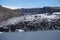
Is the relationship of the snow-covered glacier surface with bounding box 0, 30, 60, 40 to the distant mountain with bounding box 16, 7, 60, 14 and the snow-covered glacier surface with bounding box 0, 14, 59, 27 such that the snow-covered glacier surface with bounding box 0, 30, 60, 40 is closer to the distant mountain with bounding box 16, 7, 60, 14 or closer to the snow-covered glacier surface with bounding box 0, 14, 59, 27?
the snow-covered glacier surface with bounding box 0, 14, 59, 27

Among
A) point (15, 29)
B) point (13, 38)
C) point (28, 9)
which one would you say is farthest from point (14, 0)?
point (13, 38)

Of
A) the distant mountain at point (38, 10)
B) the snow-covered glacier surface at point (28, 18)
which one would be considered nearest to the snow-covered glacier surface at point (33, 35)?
the snow-covered glacier surface at point (28, 18)

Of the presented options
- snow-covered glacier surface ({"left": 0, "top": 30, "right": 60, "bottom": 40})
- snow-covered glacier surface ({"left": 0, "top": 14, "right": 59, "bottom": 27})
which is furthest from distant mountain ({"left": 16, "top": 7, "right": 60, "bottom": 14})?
snow-covered glacier surface ({"left": 0, "top": 30, "right": 60, "bottom": 40})

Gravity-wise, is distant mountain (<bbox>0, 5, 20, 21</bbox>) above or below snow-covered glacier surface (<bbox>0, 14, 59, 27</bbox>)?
above

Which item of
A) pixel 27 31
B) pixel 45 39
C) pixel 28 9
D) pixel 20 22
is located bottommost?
pixel 45 39

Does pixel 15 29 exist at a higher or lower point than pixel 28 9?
lower

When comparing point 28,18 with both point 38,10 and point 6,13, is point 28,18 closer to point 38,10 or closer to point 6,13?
point 38,10

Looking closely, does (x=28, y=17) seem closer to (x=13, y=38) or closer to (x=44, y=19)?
(x=44, y=19)

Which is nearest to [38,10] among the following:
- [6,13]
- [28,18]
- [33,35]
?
[28,18]
